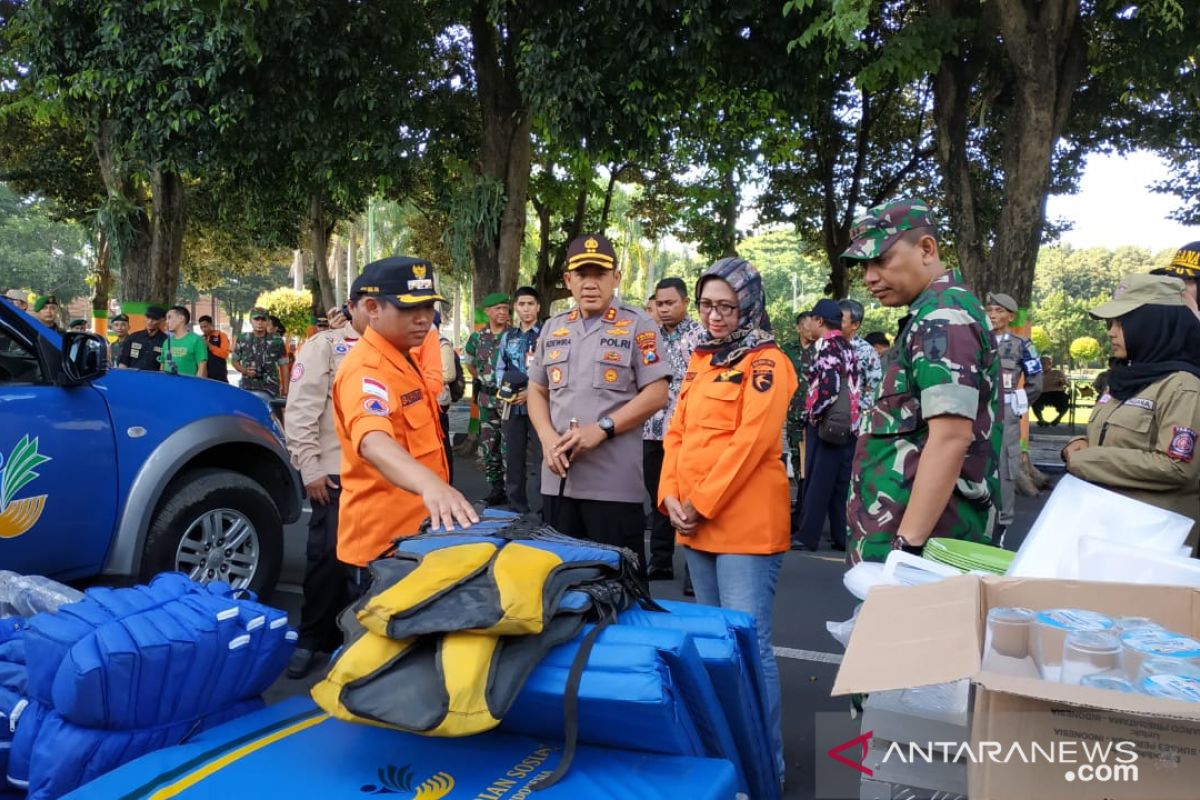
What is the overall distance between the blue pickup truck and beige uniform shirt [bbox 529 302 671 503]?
6.27ft

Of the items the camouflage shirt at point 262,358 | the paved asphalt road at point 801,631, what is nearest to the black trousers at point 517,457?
the paved asphalt road at point 801,631

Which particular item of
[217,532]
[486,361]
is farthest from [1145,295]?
[486,361]

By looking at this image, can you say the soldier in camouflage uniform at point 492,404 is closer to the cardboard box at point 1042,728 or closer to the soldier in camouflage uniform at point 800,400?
the soldier in camouflage uniform at point 800,400

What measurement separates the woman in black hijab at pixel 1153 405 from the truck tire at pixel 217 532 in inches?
156

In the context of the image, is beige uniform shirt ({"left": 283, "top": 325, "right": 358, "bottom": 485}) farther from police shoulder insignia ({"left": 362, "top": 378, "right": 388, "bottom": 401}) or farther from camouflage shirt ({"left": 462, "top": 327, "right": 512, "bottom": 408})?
camouflage shirt ({"left": 462, "top": 327, "right": 512, "bottom": 408})

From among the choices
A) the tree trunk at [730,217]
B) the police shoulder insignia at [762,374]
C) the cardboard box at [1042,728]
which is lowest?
the cardboard box at [1042,728]

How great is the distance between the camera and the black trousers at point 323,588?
13.1 ft

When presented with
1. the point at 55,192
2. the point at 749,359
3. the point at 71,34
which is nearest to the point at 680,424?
the point at 749,359

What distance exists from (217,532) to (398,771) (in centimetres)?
324

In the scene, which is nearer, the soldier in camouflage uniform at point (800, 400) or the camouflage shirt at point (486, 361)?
the soldier in camouflage uniform at point (800, 400)

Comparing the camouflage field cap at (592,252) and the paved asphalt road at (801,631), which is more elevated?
the camouflage field cap at (592,252)

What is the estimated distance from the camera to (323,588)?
4020mm

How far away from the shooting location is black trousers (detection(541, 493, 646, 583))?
3.64 metres

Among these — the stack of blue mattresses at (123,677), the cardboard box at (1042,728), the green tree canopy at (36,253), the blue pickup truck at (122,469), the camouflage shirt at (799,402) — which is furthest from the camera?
the green tree canopy at (36,253)
